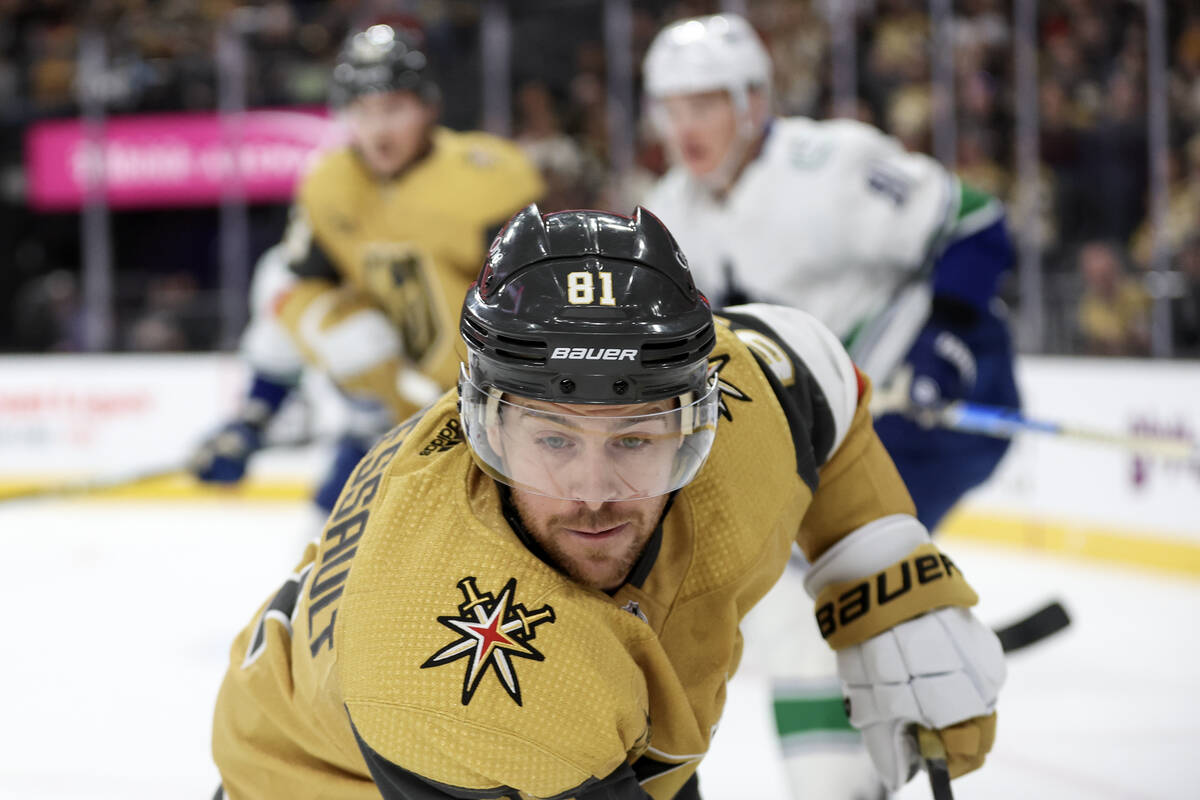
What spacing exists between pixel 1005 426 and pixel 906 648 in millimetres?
1353

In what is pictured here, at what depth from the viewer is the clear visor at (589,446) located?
3.96ft

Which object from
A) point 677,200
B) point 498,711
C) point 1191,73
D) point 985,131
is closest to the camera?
point 498,711

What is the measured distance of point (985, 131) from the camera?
6027 millimetres

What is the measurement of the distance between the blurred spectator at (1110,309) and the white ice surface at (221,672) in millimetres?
809

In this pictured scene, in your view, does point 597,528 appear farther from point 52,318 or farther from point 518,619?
point 52,318

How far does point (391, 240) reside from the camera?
3.32 metres

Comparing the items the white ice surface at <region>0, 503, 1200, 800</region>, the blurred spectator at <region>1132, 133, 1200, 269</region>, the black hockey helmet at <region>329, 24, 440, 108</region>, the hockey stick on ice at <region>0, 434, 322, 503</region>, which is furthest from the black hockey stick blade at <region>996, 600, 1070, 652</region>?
the blurred spectator at <region>1132, 133, 1200, 269</region>

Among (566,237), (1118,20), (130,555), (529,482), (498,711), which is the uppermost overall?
(1118,20)

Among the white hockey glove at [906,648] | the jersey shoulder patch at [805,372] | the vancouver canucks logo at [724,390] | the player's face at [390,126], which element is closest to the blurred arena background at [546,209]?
the player's face at [390,126]

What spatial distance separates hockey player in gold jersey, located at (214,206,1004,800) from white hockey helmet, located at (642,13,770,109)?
146 centimetres

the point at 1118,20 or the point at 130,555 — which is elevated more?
the point at 1118,20

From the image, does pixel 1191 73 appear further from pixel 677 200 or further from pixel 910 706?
pixel 910 706

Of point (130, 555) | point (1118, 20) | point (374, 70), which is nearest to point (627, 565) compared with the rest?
point (374, 70)

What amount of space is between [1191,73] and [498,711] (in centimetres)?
501
